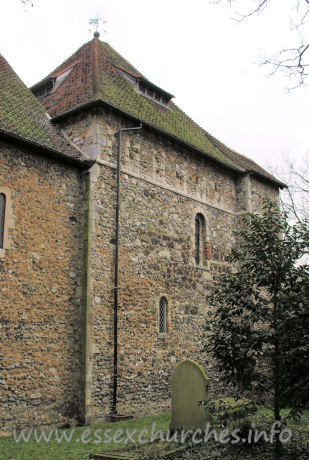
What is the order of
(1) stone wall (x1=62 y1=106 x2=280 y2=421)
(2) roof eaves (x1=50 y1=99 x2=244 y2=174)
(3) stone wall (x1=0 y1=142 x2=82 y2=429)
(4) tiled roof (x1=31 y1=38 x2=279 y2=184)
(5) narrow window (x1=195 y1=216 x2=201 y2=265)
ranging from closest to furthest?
1. (3) stone wall (x1=0 y1=142 x2=82 y2=429)
2. (1) stone wall (x1=62 y1=106 x2=280 y2=421)
3. (2) roof eaves (x1=50 y1=99 x2=244 y2=174)
4. (4) tiled roof (x1=31 y1=38 x2=279 y2=184)
5. (5) narrow window (x1=195 y1=216 x2=201 y2=265)

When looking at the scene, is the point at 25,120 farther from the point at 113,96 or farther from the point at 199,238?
the point at 199,238

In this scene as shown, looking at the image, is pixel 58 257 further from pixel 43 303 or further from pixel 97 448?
pixel 97 448

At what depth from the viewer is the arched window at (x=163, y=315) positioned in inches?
534

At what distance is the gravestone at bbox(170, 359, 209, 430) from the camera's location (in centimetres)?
856

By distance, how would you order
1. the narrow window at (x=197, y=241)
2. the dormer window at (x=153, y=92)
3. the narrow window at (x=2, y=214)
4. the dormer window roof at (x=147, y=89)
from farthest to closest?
1. the dormer window at (x=153, y=92)
2. the dormer window roof at (x=147, y=89)
3. the narrow window at (x=197, y=241)
4. the narrow window at (x=2, y=214)

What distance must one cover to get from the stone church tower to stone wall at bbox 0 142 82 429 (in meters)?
0.03

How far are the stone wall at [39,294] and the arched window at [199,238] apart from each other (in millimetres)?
4933

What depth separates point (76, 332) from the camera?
11359mm

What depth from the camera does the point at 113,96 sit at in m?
13.9

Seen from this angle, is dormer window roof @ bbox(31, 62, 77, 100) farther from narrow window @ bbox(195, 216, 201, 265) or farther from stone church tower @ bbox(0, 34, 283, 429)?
narrow window @ bbox(195, 216, 201, 265)

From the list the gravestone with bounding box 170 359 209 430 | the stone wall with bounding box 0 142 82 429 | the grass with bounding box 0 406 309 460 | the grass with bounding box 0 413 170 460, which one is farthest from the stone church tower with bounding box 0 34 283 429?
the gravestone with bounding box 170 359 209 430

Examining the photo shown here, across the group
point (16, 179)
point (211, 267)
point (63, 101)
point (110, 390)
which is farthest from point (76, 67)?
point (110, 390)

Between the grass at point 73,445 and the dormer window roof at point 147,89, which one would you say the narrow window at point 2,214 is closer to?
the grass at point 73,445

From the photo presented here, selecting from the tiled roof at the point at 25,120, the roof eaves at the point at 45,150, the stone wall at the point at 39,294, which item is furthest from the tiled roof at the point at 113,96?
the stone wall at the point at 39,294
